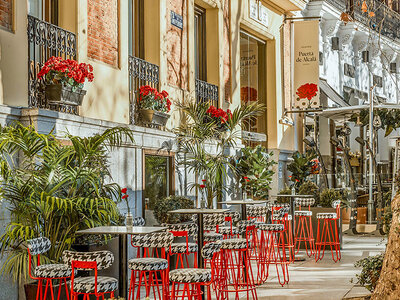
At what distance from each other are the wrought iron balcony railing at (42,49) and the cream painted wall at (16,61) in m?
0.13

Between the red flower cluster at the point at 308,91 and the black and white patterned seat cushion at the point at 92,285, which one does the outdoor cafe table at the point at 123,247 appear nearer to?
the black and white patterned seat cushion at the point at 92,285

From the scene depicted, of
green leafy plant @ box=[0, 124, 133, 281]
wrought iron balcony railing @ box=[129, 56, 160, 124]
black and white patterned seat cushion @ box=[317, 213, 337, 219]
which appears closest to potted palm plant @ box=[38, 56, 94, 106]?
green leafy plant @ box=[0, 124, 133, 281]

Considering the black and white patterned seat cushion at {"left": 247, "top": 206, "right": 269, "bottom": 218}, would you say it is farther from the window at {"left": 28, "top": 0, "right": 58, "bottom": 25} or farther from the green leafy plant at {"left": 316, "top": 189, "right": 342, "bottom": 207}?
the window at {"left": 28, "top": 0, "right": 58, "bottom": 25}

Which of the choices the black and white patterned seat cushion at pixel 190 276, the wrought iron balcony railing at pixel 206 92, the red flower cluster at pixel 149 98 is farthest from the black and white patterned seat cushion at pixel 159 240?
the wrought iron balcony railing at pixel 206 92

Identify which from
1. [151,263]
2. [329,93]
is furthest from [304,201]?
[329,93]

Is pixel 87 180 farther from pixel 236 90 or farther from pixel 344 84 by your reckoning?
pixel 344 84

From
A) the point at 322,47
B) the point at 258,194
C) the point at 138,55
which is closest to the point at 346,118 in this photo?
the point at 322,47

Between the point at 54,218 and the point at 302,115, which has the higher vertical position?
the point at 302,115

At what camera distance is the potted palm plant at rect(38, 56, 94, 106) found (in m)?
8.36

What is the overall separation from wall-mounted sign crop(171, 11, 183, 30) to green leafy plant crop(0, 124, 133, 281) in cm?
533

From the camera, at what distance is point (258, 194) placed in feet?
48.6

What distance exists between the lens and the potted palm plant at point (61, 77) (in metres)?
8.36

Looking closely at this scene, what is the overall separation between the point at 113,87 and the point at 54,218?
11.0ft

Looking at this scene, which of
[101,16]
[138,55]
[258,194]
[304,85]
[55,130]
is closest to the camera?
[55,130]
